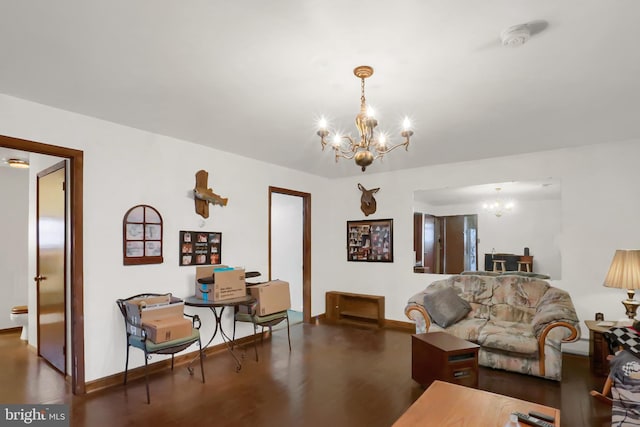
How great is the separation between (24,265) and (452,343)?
5895 mm

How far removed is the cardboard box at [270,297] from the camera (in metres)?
3.97

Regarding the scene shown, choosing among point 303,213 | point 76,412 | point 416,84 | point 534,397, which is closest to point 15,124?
point 76,412

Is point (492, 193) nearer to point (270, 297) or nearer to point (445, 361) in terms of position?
point (445, 361)

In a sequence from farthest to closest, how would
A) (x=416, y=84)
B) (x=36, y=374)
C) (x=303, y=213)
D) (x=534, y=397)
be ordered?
(x=303, y=213) < (x=36, y=374) < (x=534, y=397) < (x=416, y=84)

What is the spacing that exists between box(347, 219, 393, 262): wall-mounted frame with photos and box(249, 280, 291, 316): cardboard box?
1.91 meters

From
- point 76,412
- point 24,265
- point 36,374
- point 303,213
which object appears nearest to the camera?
point 76,412

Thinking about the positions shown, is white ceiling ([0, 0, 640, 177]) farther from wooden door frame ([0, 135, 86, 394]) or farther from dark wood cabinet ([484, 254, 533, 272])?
dark wood cabinet ([484, 254, 533, 272])

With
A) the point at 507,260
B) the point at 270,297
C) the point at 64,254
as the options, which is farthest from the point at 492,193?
the point at 64,254

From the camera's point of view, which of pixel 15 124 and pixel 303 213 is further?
pixel 303 213

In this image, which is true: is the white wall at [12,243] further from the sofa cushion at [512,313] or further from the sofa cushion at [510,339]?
the sofa cushion at [512,313]

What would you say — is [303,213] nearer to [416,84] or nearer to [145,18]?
[416,84]

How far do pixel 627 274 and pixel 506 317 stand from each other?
122 centimetres

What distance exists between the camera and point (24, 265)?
5.16 meters

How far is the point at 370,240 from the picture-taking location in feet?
18.9
